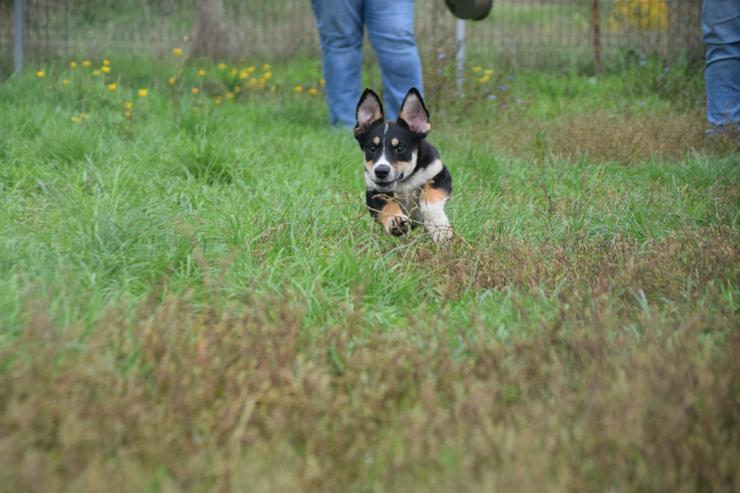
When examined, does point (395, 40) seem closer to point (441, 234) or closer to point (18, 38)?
point (441, 234)

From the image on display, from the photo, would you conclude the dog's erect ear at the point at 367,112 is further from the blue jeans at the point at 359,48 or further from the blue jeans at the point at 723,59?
the blue jeans at the point at 723,59

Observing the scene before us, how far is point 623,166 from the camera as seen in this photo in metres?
5.45

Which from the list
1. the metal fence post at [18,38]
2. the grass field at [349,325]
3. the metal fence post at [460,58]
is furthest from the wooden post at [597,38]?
the metal fence post at [18,38]

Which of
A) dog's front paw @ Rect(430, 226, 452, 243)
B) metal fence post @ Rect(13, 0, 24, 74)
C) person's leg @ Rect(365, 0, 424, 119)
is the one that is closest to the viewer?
dog's front paw @ Rect(430, 226, 452, 243)

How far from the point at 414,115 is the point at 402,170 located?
32cm

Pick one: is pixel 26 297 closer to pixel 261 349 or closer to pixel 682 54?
pixel 261 349

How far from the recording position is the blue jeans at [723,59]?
18.8 ft

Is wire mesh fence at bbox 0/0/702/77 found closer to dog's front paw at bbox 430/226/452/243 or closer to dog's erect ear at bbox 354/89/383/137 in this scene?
dog's erect ear at bbox 354/89/383/137

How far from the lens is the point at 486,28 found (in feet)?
30.1

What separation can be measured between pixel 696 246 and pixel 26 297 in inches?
91.7

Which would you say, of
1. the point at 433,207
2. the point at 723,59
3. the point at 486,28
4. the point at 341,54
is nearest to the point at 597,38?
the point at 486,28

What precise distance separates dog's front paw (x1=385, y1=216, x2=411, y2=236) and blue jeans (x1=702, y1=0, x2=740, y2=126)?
9.43 ft

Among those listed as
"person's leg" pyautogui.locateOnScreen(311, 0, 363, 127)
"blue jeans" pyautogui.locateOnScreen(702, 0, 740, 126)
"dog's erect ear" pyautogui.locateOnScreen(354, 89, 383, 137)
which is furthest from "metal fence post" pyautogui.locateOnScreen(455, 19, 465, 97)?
"dog's erect ear" pyautogui.locateOnScreen(354, 89, 383, 137)

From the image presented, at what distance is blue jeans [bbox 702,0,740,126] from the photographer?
5719 mm
